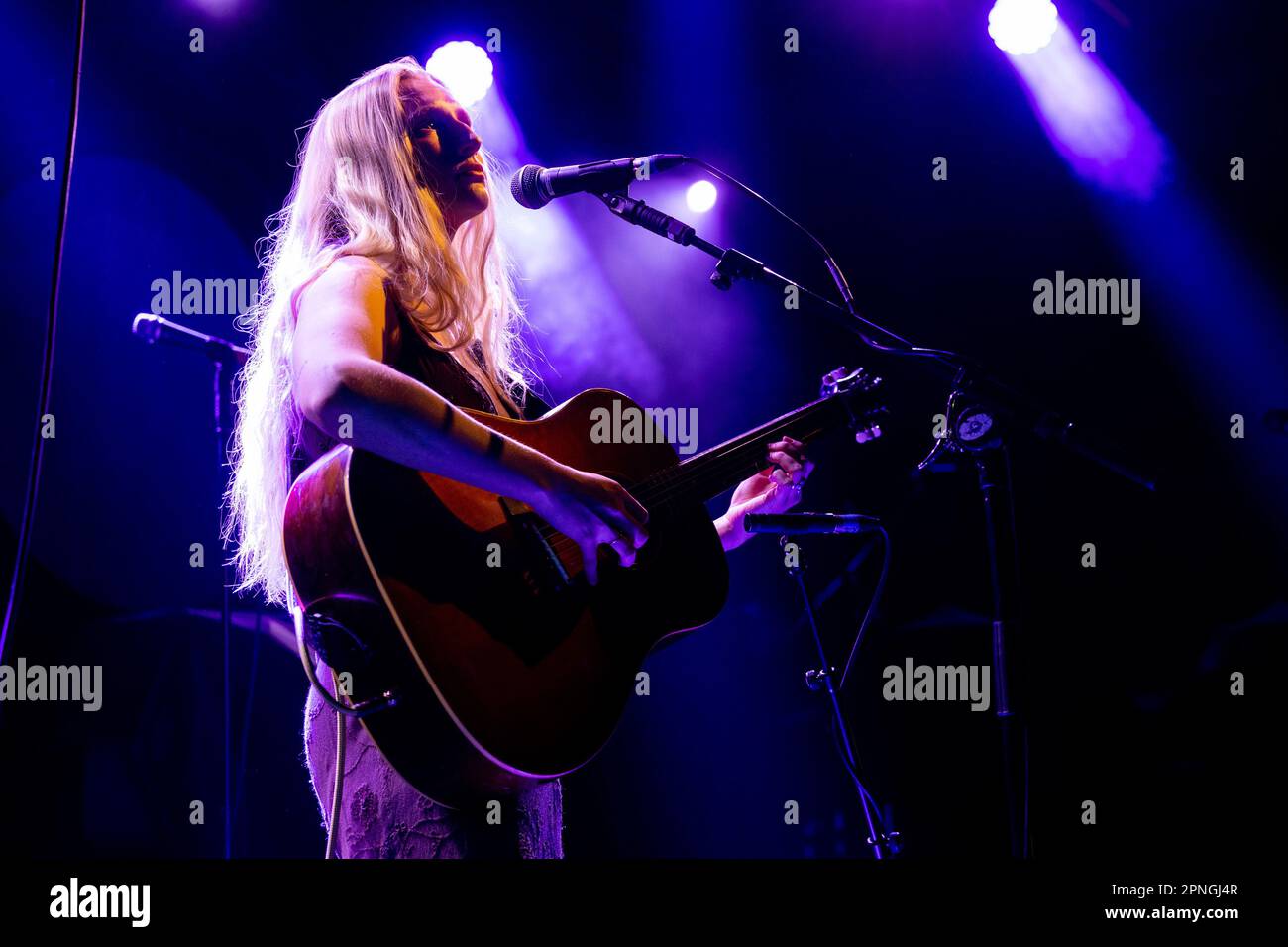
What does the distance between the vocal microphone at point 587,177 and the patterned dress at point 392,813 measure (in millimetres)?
672

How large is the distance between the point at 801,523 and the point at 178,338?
2.00 metres

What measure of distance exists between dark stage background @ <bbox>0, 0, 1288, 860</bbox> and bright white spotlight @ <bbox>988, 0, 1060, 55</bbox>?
0.54ft

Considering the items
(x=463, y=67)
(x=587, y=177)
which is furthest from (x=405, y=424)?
(x=463, y=67)

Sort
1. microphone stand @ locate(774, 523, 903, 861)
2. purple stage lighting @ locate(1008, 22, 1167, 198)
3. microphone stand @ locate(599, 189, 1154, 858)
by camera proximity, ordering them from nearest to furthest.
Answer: microphone stand @ locate(599, 189, 1154, 858) → microphone stand @ locate(774, 523, 903, 861) → purple stage lighting @ locate(1008, 22, 1167, 198)

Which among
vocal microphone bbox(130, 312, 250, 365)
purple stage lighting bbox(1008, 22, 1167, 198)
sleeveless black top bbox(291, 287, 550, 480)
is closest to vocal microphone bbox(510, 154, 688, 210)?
sleeveless black top bbox(291, 287, 550, 480)

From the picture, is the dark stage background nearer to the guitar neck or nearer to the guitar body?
the guitar neck

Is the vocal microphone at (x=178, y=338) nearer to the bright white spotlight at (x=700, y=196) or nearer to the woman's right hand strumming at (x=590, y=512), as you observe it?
the woman's right hand strumming at (x=590, y=512)

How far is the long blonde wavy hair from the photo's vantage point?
1888 millimetres

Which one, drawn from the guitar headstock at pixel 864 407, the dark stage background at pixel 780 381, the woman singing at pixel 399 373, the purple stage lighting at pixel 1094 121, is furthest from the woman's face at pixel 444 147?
the purple stage lighting at pixel 1094 121
